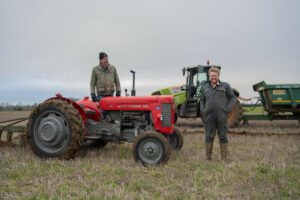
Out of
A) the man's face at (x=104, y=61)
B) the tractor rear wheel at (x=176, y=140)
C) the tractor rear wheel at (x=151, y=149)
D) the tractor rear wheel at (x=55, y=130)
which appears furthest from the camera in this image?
the tractor rear wheel at (x=176, y=140)

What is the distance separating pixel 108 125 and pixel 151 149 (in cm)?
107

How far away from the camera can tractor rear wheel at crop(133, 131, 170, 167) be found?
380cm

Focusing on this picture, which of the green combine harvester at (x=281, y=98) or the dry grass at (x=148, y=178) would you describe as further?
the green combine harvester at (x=281, y=98)

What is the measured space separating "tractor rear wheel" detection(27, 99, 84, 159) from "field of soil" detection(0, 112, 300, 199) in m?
0.19

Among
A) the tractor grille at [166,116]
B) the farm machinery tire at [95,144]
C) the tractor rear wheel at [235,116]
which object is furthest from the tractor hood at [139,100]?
the tractor rear wheel at [235,116]

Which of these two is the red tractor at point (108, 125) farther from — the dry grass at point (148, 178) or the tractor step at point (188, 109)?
the tractor step at point (188, 109)

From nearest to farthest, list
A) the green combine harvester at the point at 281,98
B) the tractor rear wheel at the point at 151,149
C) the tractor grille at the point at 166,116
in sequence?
the tractor rear wheel at the point at 151,149 → the tractor grille at the point at 166,116 → the green combine harvester at the point at 281,98

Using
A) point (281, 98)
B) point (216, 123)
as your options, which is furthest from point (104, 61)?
point (281, 98)

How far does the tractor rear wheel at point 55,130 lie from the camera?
13.4ft

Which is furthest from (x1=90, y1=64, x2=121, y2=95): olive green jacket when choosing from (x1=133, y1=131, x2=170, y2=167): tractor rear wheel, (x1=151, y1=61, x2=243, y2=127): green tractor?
(x1=151, y1=61, x2=243, y2=127): green tractor

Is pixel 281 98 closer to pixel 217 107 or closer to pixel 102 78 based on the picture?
pixel 217 107

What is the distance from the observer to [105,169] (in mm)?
3570

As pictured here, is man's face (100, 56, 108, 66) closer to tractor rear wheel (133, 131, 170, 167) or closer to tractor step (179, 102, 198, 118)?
tractor rear wheel (133, 131, 170, 167)

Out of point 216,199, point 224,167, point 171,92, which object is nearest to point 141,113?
point 224,167
